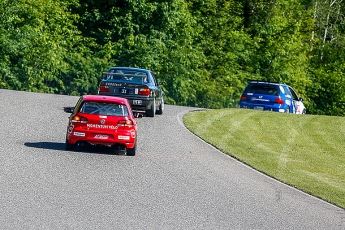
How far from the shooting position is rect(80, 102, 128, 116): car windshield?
2094 cm

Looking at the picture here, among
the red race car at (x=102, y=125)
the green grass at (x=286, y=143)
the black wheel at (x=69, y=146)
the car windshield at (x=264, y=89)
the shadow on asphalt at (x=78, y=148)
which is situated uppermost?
the red race car at (x=102, y=125)

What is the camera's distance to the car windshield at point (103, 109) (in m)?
20.9

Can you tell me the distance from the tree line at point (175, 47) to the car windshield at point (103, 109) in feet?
74.8

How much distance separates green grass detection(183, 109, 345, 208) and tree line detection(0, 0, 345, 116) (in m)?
12.3

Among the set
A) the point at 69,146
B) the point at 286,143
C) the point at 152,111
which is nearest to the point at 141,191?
the point at 69,146

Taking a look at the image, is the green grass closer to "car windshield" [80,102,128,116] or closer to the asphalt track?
the asphalt track

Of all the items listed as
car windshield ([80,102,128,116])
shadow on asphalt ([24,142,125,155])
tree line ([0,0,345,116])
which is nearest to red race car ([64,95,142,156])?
car windshield ([80,102,128,116])

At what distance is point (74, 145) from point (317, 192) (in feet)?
18.1

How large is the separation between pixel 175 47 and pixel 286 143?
899 inches

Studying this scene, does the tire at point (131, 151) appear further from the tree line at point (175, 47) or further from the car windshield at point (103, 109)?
the tree line at point (175, 47)

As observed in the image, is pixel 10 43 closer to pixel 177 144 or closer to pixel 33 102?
pixel 33 102

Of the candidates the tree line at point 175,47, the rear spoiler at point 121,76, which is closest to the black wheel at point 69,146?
the rear spoiler at point 121,76

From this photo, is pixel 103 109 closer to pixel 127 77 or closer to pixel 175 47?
pixel 127 77

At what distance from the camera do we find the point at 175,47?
5091 centimetres
